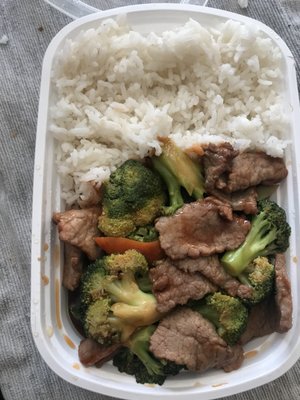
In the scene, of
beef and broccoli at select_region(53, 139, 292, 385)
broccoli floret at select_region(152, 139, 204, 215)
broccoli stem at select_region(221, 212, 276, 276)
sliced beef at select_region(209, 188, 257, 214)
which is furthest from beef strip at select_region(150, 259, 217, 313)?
sliced beef at select_region(209, 188, 257, 214)

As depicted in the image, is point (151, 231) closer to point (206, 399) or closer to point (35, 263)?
point (35, 263)

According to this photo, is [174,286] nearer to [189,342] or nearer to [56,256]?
[189,342]

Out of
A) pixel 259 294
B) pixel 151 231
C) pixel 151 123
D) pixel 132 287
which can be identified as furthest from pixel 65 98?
pixel 259 294

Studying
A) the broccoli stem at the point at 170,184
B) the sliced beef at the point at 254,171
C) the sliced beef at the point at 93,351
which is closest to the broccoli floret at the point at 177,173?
the broccoli stem at the point at 170,184

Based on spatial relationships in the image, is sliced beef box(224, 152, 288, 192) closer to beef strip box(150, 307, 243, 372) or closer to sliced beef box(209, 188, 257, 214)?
sliced beef box(209, 188, 257, 214)

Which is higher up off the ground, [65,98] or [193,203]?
[65,98]

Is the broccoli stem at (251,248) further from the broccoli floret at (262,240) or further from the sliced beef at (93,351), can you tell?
the sliced beef at (93,351)
